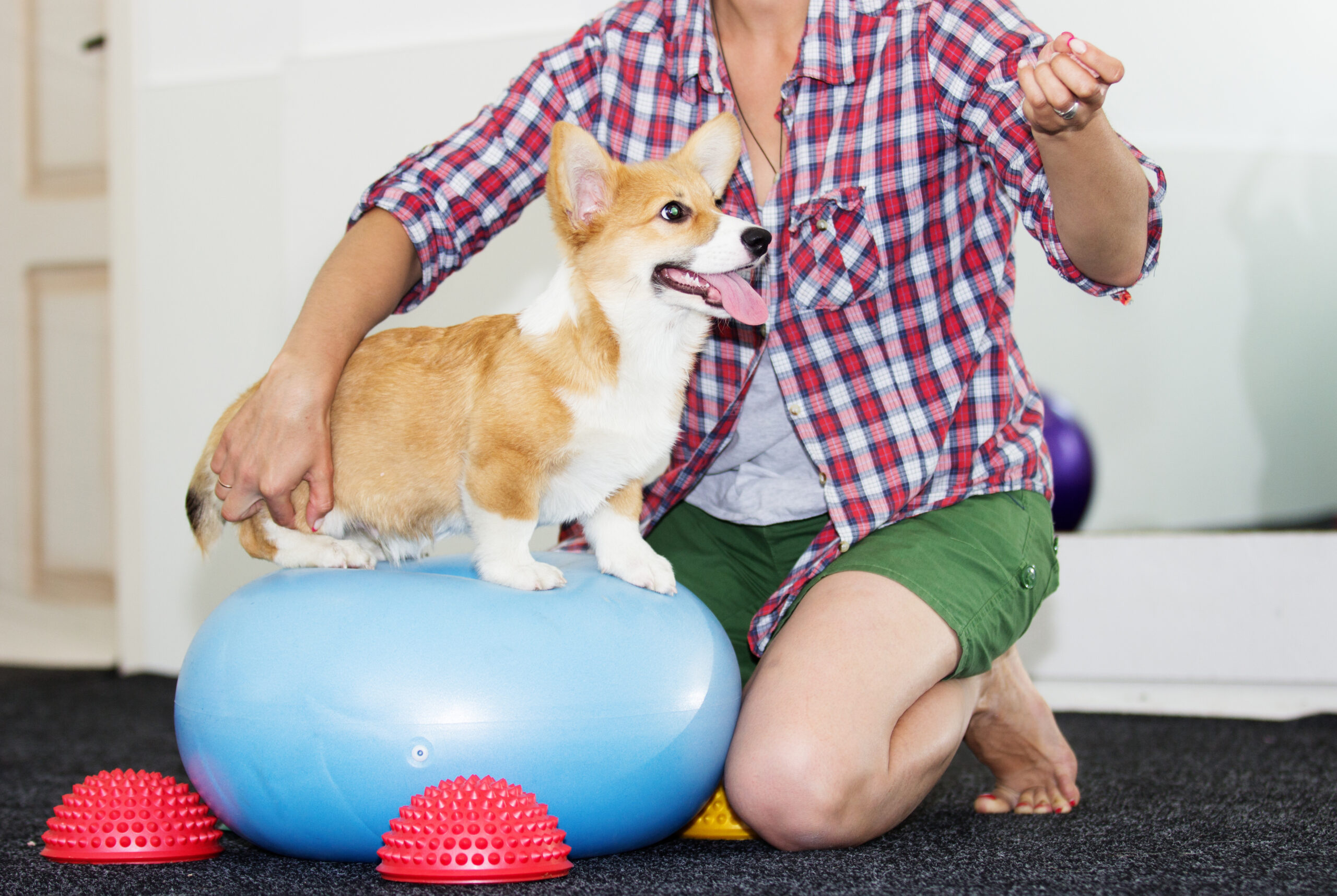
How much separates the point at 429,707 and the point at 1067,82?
92cm

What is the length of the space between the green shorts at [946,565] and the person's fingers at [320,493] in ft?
1.83

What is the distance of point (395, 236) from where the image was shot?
1459 mm

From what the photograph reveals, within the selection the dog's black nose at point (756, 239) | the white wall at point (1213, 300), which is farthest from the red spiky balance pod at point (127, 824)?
the white wall at point (1213, 300)

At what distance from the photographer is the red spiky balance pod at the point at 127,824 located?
Result: 49.1 inches

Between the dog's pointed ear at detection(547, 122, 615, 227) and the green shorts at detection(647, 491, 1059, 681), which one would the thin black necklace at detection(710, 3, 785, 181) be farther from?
the green shorts at detection(647, 491, 1059, 681)

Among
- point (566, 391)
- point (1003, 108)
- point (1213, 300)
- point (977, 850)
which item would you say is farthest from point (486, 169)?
point (1213, 300)

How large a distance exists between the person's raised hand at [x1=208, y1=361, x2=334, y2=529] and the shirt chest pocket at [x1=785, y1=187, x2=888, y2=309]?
25.5 inches

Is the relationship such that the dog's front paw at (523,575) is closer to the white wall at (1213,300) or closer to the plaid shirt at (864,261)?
the plaid shirt at (864,261)

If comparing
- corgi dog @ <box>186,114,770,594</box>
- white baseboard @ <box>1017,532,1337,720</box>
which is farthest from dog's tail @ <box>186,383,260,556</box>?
white baseboard @ <box>1017,532,1337,720</box>

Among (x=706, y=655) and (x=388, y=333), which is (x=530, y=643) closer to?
(x=706, y=655)

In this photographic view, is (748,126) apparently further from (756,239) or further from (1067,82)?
(1067,82)

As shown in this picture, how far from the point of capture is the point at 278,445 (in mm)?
1309

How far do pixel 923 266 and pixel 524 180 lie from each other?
58 centimetres

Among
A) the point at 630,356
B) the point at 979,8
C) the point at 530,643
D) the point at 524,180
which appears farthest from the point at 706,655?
the point at 979,8
